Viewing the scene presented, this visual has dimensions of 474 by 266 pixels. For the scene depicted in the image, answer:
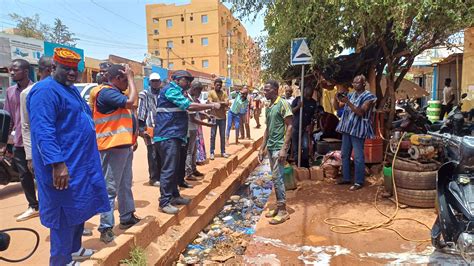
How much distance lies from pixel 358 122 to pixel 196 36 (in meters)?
51.5

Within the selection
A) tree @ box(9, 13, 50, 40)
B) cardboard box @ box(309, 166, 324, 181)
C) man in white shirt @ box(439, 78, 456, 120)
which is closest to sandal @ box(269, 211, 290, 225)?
cardboard box @ box(309, 166, 324, 181)

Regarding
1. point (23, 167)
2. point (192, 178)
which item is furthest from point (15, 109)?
point (192, 178)

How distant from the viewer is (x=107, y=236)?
141 inches

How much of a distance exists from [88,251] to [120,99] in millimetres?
1477

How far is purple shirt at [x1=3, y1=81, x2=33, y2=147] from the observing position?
439 centimetres

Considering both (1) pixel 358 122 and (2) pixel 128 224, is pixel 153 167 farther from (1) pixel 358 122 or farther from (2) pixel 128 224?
(1) pixel 358 122

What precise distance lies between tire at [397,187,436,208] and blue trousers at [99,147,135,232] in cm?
378

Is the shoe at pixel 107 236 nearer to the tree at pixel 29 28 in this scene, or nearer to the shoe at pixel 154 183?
the shoe at pixel 154 183

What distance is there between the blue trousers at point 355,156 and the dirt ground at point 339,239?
0.38m

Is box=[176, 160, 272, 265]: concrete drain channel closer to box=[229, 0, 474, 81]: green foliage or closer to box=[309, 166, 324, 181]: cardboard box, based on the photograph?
box=[309, 166, 324, 181]: cardboard box

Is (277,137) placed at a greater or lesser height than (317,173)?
greater

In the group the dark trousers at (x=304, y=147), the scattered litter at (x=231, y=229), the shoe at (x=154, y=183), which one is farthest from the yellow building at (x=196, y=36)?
the shoe at (x=154, y=183)

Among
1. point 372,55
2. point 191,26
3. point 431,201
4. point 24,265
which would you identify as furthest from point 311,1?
point 191,26

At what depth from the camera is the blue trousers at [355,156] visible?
18.5 feet
